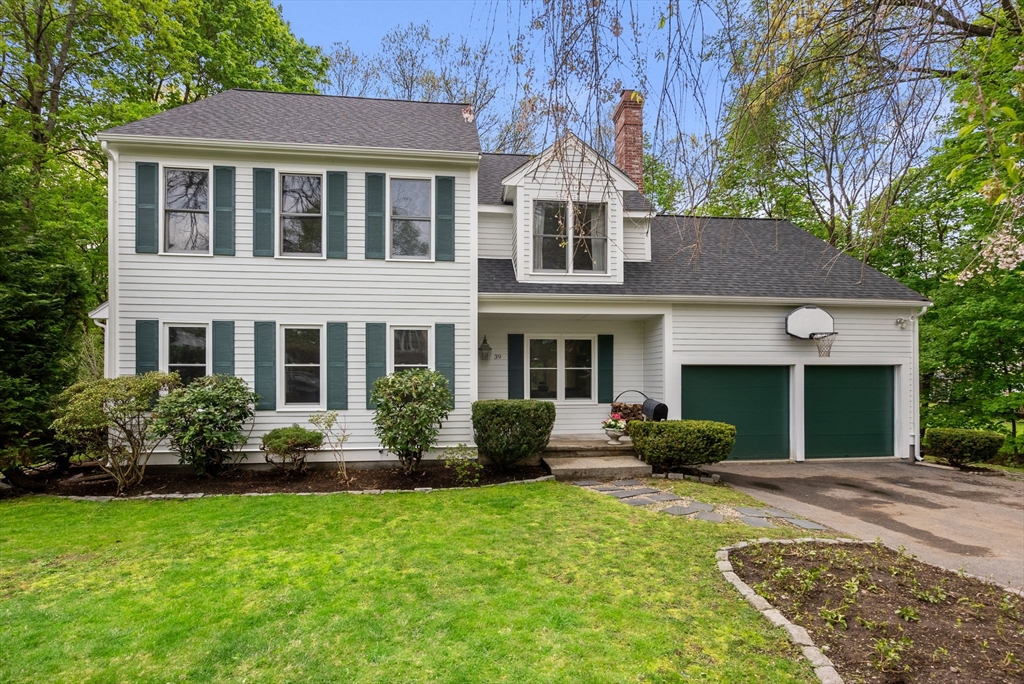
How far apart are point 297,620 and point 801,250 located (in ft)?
40.5

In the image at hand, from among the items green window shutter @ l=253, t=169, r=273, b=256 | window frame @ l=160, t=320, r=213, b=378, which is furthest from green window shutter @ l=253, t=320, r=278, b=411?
green window shutter @ l=253, t=169, r=273, b=256

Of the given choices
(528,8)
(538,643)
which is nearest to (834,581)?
(538,643)

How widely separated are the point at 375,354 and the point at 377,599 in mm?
5162

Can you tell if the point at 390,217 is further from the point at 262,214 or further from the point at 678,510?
the point at 678,510

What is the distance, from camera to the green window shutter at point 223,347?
7898 millimetres

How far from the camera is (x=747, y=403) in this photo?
9586mm

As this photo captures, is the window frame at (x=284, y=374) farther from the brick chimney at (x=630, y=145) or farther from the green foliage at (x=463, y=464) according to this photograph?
the brick chimney at (x=630, y=145)

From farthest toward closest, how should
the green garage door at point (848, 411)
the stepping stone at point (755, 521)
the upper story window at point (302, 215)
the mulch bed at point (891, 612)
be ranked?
1. the green garage door at point (848, 411)
2. the upper story window at point (302, 215)
3. the stepping stone at point (755, 521)
4. the mulch bed at point (891, 612)

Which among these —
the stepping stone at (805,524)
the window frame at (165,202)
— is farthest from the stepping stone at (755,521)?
the window frame at (165,202)

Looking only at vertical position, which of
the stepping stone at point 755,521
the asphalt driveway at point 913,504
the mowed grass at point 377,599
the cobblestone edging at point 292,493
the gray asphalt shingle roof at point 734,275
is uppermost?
the gray asphalt shingle roof at point 734,275

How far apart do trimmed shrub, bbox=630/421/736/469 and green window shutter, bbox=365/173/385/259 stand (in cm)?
572

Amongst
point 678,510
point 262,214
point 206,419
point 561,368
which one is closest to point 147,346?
point 206,419

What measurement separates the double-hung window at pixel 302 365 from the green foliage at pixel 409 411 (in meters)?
1.36

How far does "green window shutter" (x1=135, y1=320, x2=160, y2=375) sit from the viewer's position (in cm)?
770
